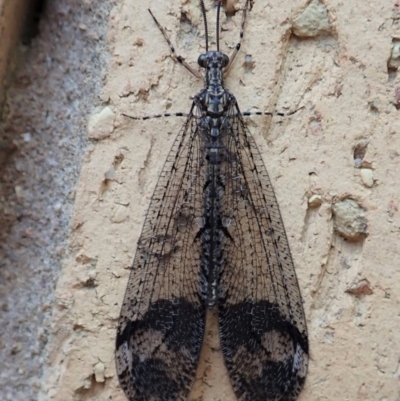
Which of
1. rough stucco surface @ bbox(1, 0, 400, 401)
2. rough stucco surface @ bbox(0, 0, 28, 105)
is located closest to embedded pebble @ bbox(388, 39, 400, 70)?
rough stucco surface @ bbox(1, 0, 400, 401)

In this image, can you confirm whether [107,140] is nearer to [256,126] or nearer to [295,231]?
[256,126]

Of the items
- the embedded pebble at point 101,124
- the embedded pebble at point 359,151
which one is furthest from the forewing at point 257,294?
the embedded pebble at point 101,124

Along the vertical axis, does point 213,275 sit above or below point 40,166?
below

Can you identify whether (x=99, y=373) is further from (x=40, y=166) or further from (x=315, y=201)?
(x=315, y=201)

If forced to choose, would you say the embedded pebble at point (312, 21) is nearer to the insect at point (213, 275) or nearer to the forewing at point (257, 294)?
the insect at point (213, 275)

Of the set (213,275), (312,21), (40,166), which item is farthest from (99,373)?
(312,21)

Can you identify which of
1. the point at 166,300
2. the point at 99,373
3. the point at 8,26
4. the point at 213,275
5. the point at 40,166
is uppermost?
the point at 8,26

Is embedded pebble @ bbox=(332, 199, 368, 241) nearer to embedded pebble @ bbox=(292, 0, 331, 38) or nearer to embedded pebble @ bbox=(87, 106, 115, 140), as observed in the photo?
embedded pebble @ bbox=(292, 0, 331, 38)
